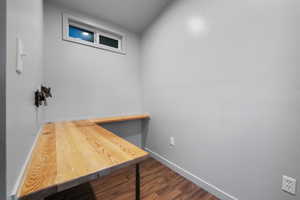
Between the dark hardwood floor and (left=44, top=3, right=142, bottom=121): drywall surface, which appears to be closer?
the dark hardwood floor

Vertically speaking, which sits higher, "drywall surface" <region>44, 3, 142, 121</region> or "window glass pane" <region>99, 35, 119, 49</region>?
"window glass pane" <region>99, 35, 119, 49</region>

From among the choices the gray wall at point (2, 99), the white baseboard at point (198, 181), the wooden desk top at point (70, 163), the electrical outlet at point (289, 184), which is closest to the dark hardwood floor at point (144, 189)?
the white baseboard at point (198, 181)

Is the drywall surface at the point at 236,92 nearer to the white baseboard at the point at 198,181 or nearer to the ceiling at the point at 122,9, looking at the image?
the white baseboard at the point at 198,181

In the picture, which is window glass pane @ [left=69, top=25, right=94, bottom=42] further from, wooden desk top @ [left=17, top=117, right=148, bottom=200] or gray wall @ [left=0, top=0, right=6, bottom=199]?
gray wall @ [left=0, top=0, right=6, bottom=199]

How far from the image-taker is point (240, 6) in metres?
1.13

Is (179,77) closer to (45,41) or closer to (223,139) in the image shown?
(223,139)

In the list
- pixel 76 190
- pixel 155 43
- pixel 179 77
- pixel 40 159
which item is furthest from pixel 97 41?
pixel 76 190

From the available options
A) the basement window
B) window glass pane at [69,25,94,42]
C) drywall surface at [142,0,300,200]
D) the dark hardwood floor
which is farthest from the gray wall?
window glass pane at [69,25,94,42]

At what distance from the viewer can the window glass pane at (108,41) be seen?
218 cm

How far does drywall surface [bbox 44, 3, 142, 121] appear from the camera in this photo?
1.72m

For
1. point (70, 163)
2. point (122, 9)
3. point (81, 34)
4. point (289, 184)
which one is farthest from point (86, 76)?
point (289, 184)

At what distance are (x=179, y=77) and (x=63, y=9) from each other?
2.03 metres

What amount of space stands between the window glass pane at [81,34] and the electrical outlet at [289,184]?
9.51ft

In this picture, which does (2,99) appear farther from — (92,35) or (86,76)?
(92,35)
